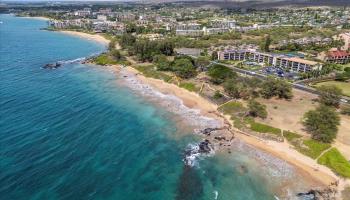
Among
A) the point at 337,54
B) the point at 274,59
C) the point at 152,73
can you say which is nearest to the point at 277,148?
the point at 152,73

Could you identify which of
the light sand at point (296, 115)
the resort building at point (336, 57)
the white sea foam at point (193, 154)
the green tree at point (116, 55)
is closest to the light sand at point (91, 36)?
the green tree at point (116, 55)

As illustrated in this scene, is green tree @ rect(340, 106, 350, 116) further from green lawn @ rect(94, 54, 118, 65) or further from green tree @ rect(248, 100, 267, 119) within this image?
green lawn @ rect(94, 54, 118, 65)

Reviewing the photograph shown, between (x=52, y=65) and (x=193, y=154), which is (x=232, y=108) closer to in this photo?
(x=193, y=154)

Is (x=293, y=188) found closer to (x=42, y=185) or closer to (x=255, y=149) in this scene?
(x=255, y=149)

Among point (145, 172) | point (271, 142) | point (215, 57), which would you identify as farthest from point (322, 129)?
point (215, 57)

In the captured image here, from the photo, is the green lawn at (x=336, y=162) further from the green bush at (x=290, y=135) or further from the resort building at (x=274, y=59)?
the resort building at (x=274, y=59)
